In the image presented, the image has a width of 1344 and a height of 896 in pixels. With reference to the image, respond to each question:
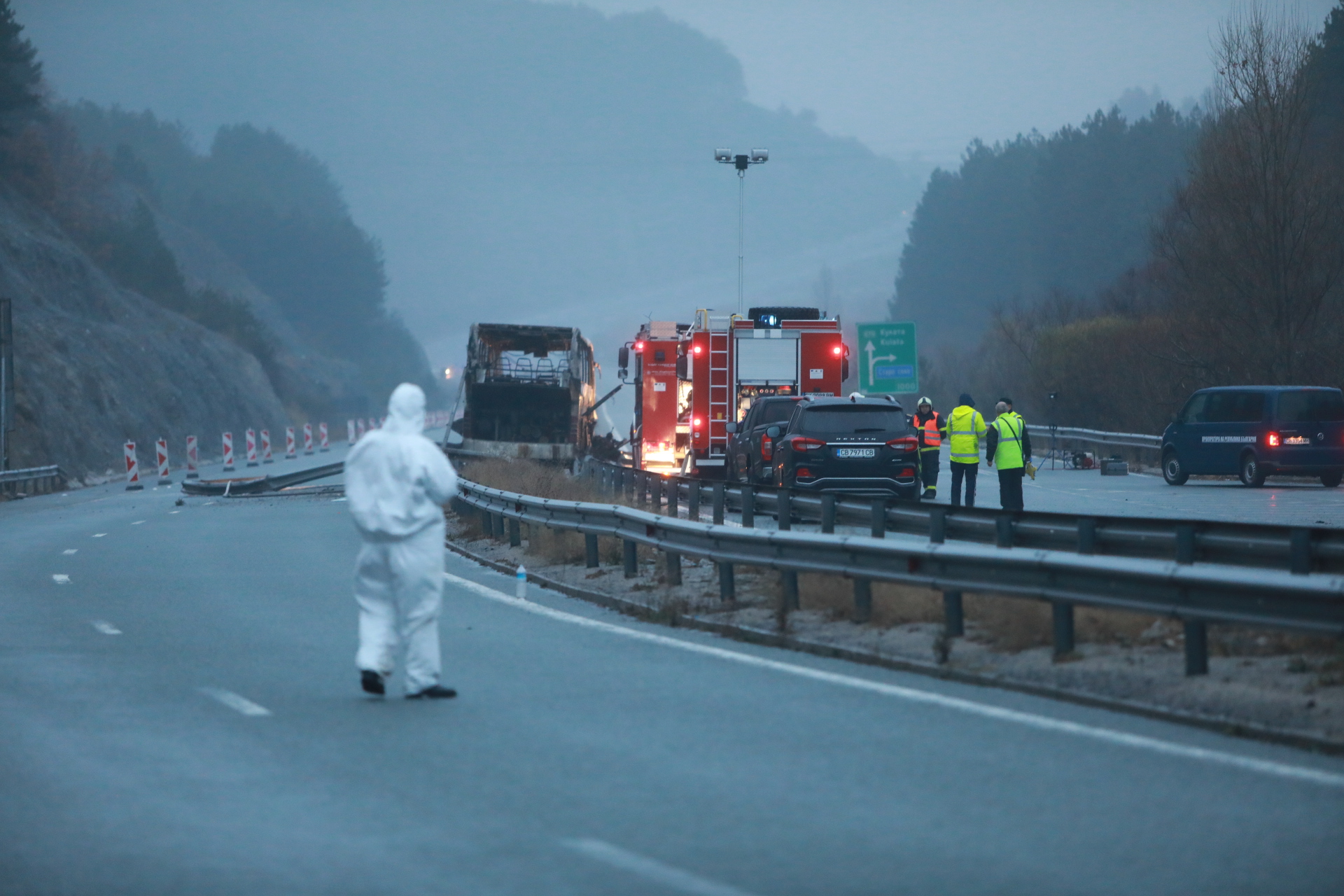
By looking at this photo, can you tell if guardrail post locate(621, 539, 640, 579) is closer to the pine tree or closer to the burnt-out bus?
the burnt-out bus

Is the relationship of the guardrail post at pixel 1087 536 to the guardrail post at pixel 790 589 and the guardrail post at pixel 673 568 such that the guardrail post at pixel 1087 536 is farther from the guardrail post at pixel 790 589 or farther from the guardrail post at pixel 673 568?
the guardrail post at pixel 673 568

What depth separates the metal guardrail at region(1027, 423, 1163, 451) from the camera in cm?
4294

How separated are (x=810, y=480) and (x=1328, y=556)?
45.2 feet

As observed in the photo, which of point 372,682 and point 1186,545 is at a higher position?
point 1186,545

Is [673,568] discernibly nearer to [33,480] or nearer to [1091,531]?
[1091,531]

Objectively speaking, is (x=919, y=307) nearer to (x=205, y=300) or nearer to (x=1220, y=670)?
(x=205, y=300)

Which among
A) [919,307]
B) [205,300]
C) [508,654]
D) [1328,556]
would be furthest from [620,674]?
[919,307]

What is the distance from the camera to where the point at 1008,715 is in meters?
8.84

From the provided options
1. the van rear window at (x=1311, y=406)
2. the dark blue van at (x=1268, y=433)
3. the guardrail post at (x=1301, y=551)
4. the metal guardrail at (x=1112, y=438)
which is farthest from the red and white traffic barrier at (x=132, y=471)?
the guardrail post at (x=1301, y=551)

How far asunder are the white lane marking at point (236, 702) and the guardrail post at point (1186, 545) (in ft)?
18.6

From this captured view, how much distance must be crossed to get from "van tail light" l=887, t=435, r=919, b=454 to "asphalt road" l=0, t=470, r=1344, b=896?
11.3m

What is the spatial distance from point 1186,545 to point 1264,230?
113 feet

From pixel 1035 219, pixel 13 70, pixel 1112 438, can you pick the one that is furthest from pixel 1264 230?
pixel 1035 219

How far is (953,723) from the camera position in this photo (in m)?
8.62
